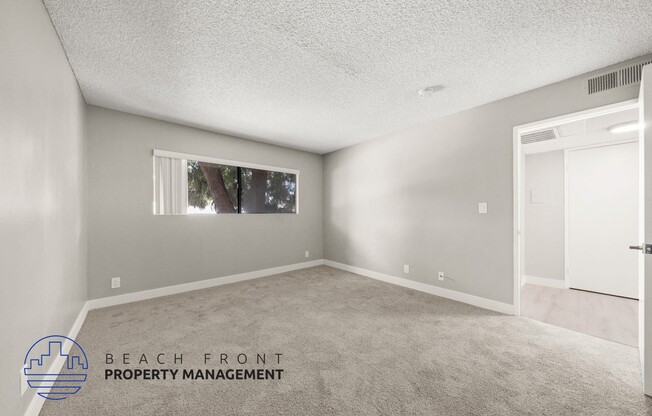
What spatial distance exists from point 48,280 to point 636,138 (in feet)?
21.1

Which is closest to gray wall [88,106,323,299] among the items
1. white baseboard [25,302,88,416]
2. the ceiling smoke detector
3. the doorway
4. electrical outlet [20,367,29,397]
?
white baseboard [25,302,88,416]

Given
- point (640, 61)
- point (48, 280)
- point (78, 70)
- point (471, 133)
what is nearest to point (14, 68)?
point (48, 280)

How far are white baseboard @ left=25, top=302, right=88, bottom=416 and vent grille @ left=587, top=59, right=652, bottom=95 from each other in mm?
4793

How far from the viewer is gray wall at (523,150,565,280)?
393 cm

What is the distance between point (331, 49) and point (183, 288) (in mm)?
3655

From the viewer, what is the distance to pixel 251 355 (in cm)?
199

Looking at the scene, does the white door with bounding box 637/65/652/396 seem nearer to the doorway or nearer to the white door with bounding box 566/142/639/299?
the doorway

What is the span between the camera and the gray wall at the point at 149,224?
305 cm

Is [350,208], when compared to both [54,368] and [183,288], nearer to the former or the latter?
[183,288]

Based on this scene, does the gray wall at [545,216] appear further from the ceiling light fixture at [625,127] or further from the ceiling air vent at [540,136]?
the ceiling light fixture at [625,127]

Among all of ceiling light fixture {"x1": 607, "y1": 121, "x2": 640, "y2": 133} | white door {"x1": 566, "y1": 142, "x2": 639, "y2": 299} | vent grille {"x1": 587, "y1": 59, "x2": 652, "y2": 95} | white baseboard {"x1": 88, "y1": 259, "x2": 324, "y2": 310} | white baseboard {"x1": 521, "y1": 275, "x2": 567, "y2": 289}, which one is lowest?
white baseboard {"x1": 521, "y1": 275, "x2": 567, "y2": 289}

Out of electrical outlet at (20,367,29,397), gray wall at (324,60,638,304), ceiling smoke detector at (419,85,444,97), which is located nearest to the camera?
electrical outlet at (20,367,29,397)

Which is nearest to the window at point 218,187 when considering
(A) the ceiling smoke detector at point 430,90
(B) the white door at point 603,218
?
(A) the ceiling smoke detector at point 430,90

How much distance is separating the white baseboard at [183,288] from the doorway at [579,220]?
365cm
